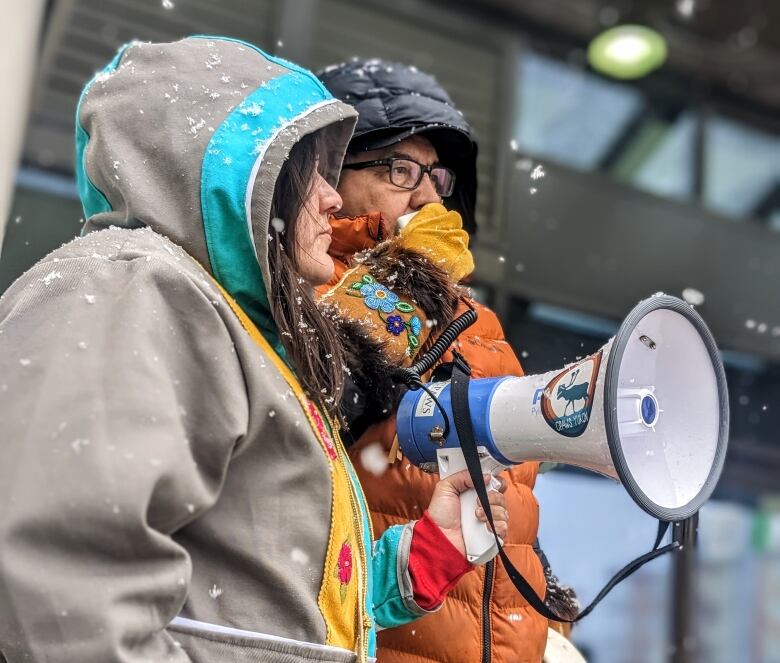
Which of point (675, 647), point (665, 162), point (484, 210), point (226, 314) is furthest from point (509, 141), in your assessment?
point (226, 314)

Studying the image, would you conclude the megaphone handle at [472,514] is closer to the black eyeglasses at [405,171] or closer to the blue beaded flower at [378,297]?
the blue beaded flower at [378,297]

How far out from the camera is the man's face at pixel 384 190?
1.65m

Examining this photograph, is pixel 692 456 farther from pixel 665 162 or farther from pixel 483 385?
pixel 665 162

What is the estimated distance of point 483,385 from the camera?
1229 mm

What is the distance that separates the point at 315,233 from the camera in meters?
1.20

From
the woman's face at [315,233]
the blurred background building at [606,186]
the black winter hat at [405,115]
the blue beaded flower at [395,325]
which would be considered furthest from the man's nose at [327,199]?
the blurred background building at [606,186]

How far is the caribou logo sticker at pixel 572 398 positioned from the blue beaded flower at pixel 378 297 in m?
0.36

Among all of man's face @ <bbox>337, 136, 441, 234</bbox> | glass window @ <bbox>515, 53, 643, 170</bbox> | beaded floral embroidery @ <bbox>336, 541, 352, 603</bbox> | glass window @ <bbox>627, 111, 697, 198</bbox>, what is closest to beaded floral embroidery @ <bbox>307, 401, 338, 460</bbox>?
beaded floral embroidery @ <bbox>336, 541, 352, 603</bbox>

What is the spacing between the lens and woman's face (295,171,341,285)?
3.84ft

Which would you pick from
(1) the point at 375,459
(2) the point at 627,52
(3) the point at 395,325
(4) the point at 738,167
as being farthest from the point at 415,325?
(4) the point at 738,167

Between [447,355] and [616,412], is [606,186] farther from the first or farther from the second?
[616,412]

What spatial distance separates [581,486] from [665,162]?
4.63 feet

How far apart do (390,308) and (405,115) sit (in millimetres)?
449

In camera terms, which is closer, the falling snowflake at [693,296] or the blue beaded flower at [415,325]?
the blue beaded flower at [415,325]
